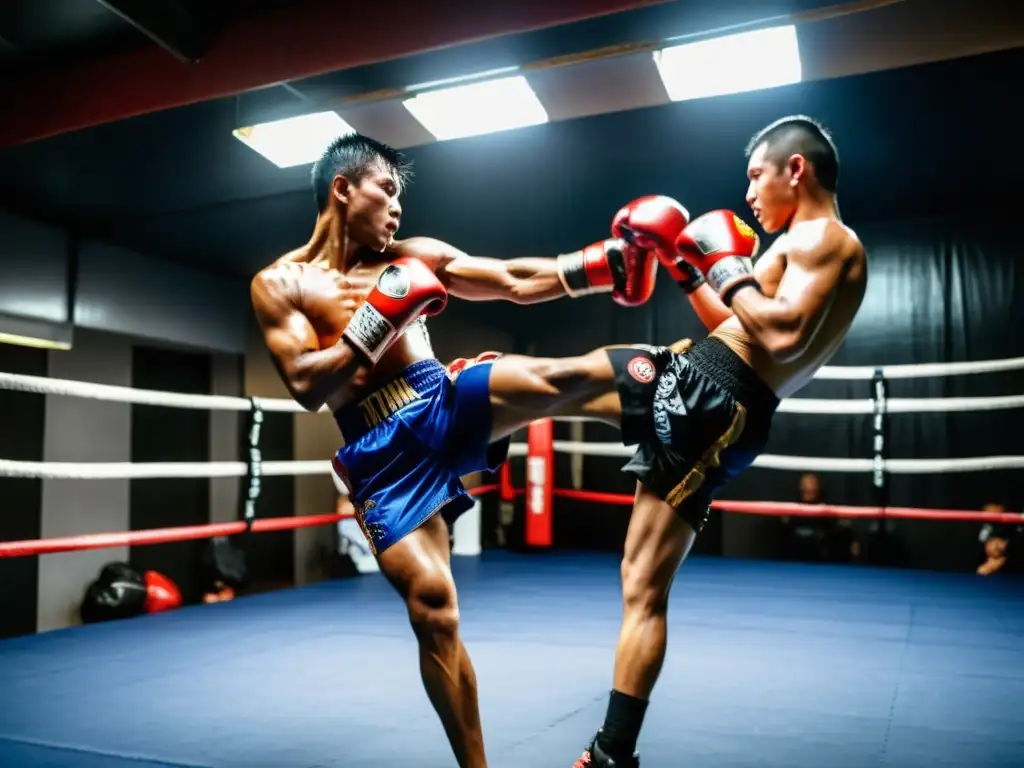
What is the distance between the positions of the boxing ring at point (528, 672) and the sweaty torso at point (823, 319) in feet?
2.50

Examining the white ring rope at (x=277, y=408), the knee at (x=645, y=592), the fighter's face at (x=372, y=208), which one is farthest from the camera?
the white ring rope at (x=277, y=408)

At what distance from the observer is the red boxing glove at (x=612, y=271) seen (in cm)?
181

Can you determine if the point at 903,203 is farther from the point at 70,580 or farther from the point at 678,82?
the point at 70,580

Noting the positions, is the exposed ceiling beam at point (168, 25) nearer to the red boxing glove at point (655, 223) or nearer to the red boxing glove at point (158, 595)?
the red boxing glove at point (655, 223)

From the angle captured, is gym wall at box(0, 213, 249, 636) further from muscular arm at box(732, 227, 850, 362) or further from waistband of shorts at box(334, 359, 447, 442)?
muscular arm at box(732, 227, 850, 362)

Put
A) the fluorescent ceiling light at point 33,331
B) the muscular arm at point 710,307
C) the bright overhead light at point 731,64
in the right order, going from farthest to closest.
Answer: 1. the fluorescent ceiling light at point 33,331
2. the bright overhead light at point 731,64
3. the muscular arm at point 710,307

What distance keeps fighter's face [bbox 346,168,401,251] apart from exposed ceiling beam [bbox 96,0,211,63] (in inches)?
70.2

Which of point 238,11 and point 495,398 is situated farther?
point 238,11

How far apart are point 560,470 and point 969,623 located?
3.54 meters

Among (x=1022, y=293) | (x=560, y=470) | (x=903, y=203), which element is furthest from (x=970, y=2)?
(x=560, y=470)

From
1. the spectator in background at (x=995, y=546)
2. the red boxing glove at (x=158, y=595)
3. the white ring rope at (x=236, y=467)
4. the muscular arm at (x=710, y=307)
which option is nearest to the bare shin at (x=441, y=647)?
the muscular arm at (x=710, y=307)

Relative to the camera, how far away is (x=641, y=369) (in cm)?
147

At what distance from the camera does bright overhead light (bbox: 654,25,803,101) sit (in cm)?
339

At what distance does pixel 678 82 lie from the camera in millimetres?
3705
